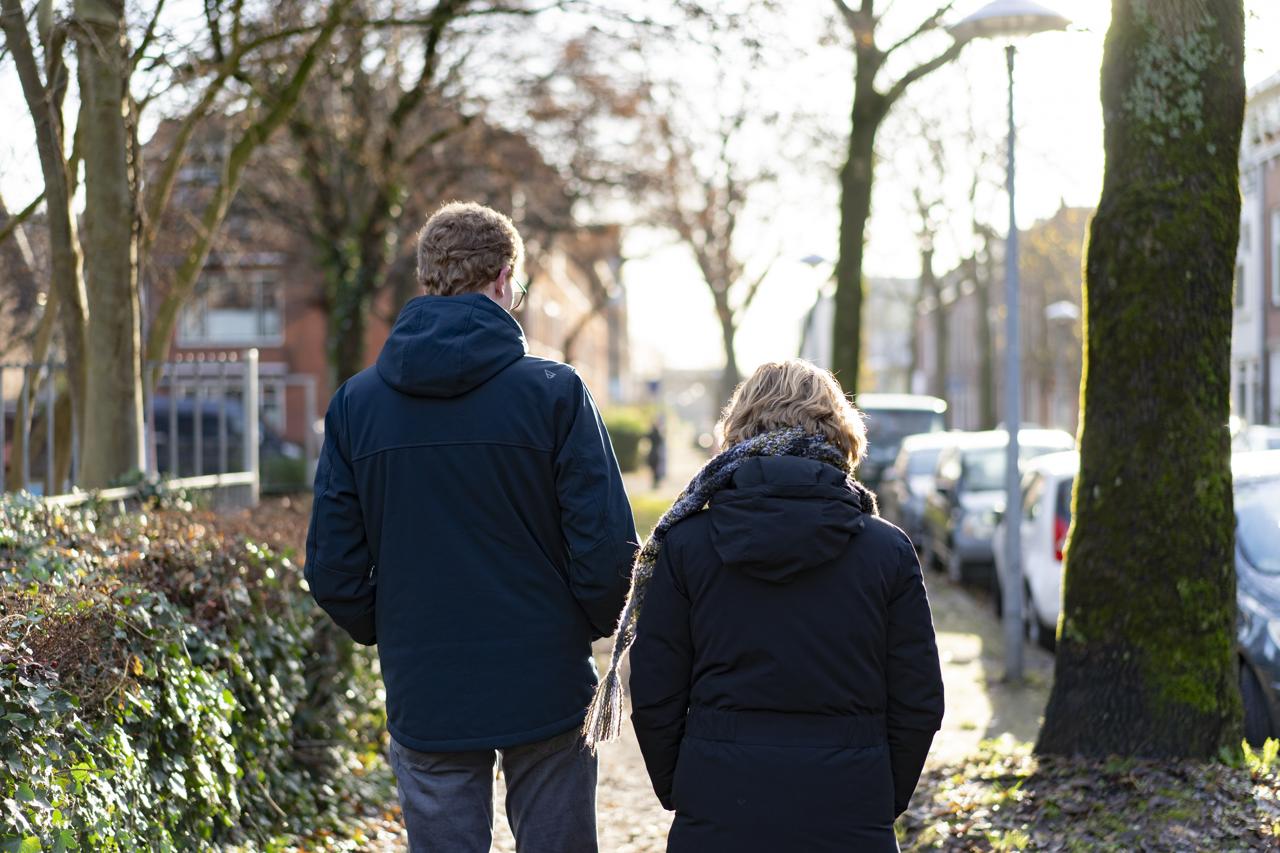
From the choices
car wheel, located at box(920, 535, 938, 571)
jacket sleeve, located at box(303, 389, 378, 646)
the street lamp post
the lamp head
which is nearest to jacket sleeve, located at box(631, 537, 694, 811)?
jacket sleeve, located at box(303, 389, 378, 646)

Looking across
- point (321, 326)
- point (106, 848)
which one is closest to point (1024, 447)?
point (106, 848)

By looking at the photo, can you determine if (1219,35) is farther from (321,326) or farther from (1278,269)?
(321,326)

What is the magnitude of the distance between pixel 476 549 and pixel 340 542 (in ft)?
1.13

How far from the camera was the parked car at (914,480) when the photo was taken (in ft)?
61.1

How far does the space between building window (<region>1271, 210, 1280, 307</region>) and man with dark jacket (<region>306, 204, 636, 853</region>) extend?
3027cm

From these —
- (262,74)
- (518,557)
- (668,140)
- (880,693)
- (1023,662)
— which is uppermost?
(668,140)

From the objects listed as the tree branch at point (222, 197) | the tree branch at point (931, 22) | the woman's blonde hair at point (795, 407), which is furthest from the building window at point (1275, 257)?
the woman's blonde hair at point (795, 407)

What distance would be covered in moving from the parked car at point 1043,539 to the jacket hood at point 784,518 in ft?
24.1

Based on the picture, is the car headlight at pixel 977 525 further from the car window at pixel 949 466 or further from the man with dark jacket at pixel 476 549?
the man with dark jacket at pixel 476 549

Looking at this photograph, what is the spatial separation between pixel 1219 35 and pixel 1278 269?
27.5m

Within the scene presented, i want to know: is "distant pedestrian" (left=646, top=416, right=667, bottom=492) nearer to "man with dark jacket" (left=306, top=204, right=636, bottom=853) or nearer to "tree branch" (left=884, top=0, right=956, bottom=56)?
"tree branch" (left=884, top=0, right=956, bottom=56)

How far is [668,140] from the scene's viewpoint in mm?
27453

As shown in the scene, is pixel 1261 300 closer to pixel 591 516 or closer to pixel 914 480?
pixel 914 480

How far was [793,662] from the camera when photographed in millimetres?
2908
